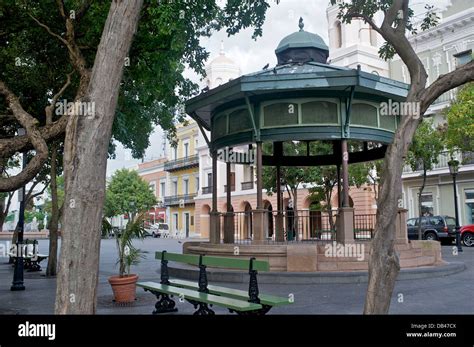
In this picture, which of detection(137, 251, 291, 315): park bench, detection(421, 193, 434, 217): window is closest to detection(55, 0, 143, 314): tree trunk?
detection(137, 251, 291, 315): park bench

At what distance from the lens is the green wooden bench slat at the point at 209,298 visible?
6.02 m

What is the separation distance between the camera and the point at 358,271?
11.1 m

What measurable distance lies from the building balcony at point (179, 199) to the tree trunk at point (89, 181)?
51.6 meters

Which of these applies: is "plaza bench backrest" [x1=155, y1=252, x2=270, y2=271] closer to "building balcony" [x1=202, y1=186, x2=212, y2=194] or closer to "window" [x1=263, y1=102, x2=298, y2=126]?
"window" [x1=263, y1=102, x2=298, y2=126]

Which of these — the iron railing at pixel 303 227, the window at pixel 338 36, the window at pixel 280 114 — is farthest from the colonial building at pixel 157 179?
the window at pixel 280 114

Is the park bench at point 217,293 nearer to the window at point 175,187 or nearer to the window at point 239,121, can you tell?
the window at point 239,121

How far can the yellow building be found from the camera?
187 feet

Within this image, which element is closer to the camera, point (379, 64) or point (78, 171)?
point (78, 171)

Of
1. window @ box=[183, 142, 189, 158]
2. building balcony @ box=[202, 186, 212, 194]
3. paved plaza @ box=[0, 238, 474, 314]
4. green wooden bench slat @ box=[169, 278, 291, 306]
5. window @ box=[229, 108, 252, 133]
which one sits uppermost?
window @ box=[183, 142, 189, 158]

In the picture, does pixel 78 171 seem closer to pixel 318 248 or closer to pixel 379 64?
pixel 318 248

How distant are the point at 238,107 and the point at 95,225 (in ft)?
29.4

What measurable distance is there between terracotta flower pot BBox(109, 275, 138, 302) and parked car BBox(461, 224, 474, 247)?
77.5ft

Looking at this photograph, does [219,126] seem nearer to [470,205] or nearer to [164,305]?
[164,305]
